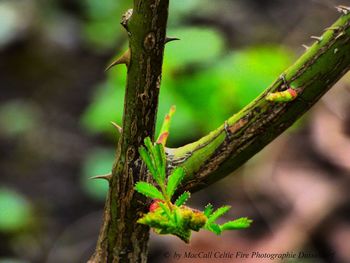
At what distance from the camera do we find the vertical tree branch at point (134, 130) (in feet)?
2.18

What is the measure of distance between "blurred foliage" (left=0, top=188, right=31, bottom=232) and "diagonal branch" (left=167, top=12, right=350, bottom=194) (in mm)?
2232

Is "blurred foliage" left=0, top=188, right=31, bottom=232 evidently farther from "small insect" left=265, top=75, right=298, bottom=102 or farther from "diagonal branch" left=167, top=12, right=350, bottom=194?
"small insect" left=265, top=75, right=298, bottom=102

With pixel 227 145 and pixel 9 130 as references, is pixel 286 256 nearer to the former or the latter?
pixel 227 145

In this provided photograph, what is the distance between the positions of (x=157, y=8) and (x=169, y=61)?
2.11 metres

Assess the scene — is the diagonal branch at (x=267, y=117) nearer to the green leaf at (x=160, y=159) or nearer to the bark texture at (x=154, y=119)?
the bark texture at (x=154, y=119)

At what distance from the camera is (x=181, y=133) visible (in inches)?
113

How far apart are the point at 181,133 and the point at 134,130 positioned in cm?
215

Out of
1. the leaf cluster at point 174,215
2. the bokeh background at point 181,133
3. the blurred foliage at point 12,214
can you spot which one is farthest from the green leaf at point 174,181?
the blurred foliage at point 12,214

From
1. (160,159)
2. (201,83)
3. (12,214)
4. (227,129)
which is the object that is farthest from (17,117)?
Result: (160,159)

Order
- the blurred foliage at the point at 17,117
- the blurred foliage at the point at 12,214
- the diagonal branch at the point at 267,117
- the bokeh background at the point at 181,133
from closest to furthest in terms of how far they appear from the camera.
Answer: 1. the diagonal branch at the point at 267,117
2. the bokeh background at the point at 181,133
3. the blurred foliage at the point at 12,214
4. the blurred foliage at the point at 17,117

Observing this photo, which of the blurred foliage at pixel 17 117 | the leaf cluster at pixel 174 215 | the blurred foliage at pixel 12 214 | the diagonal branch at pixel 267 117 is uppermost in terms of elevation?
the blurred foliage at pixel 17 117

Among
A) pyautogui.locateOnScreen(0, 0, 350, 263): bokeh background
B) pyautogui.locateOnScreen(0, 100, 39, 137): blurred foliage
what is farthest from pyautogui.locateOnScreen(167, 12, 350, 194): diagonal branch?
pyautogui.locateOnScreen(0, 100, 39, 137): blurred foliage

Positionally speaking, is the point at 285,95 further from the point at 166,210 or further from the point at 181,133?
the point at 181,133

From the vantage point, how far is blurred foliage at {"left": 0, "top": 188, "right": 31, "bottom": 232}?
2.88 meters
